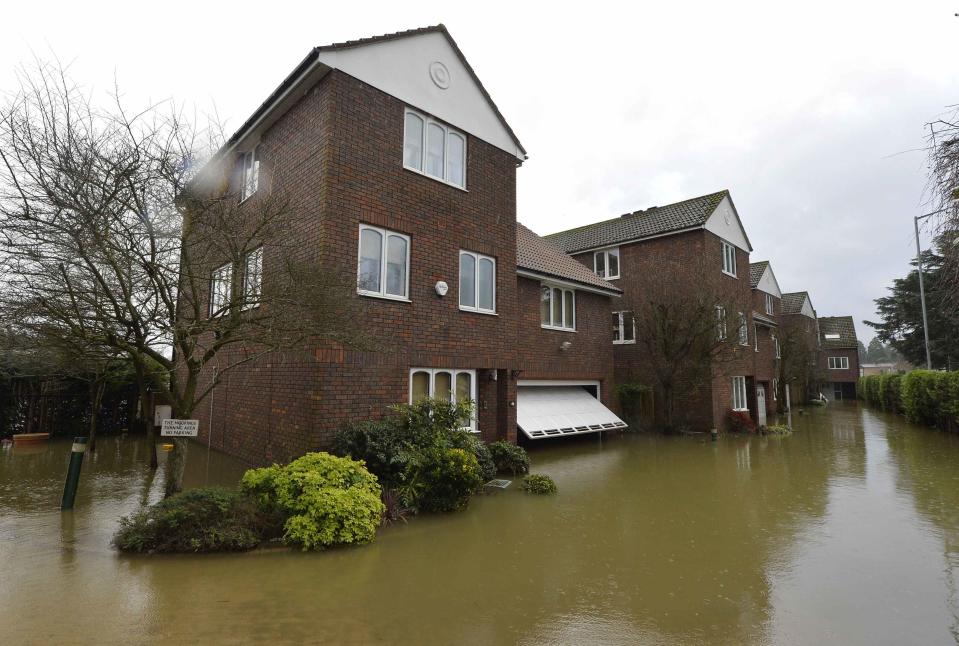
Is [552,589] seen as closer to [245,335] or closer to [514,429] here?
[245,335]

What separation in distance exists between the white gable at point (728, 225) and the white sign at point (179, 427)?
773 inches

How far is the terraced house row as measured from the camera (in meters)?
9.24

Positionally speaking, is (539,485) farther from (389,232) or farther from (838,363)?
(838,363)

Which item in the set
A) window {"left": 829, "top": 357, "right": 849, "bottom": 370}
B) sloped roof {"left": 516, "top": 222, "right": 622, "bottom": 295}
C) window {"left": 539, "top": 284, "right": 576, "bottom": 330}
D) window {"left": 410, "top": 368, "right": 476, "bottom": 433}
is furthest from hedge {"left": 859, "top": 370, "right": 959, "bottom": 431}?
window {"left": 829, "top": 357, "right": 849, "bottom": 370}

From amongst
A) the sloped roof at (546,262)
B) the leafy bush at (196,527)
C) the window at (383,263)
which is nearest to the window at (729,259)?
the sloped roof at (546,262)

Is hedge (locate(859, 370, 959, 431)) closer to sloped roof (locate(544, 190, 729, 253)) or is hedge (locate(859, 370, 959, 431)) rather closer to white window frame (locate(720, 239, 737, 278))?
white window frame (locate(720, 239, 737, 278))

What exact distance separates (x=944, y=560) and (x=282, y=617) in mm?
7939

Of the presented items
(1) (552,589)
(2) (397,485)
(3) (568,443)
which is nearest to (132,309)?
(2) (397,485)

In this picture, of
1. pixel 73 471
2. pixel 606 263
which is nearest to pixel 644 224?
pixel 606 263

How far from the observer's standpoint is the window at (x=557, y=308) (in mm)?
16141

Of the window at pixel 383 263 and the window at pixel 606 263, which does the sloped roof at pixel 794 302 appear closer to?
the window at pixel 606 263

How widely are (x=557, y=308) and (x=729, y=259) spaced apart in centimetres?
1067

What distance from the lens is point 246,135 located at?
12.0 metres

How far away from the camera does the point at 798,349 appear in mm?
31656
